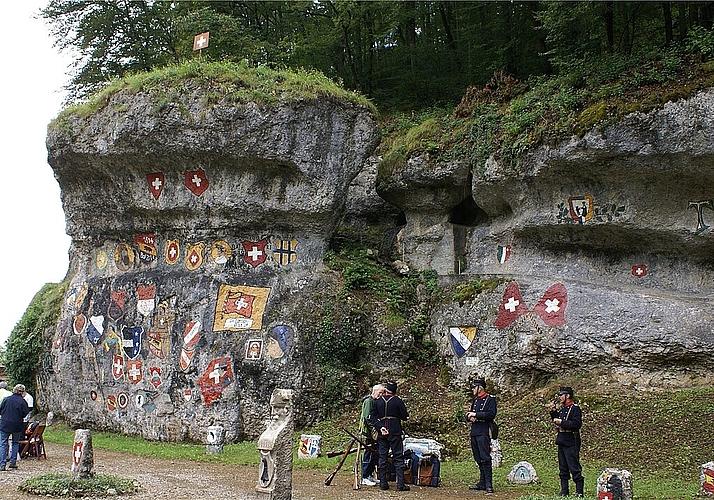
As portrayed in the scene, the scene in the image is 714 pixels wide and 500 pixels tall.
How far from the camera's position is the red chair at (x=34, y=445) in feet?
44.3

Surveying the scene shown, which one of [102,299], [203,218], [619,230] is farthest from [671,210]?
[102,299]

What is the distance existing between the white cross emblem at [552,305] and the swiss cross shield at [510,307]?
1.55 ft

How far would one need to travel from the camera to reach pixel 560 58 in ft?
62.3

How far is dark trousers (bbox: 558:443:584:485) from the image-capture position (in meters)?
9.79

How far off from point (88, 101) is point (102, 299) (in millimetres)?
4947

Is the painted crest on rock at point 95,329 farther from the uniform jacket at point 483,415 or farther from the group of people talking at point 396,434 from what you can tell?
the uniform jacket at point 483,415

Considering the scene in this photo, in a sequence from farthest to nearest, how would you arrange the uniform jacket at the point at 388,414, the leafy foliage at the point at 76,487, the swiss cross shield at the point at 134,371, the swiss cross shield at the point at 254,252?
the swiss cross shield at the point at 254,252 → the swiss cross shield at the point at 134,371 → the uniform jacket at the point at 388,414 → the leafy foliage at the point at 76,487

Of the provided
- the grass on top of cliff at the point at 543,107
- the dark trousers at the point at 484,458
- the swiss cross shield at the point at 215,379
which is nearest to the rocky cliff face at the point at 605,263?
the grass on top of cliff at the point at 543,107

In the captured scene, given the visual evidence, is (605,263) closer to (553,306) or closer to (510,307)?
(553,306)

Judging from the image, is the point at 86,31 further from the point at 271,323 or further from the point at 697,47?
the point at 697,47

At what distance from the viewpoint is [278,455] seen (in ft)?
28.7

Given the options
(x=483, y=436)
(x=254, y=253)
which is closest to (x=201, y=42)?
(x=254, y=253)

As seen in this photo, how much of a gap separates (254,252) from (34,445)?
6397 millimetres

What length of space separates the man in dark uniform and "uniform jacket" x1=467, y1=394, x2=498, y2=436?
1062mm
